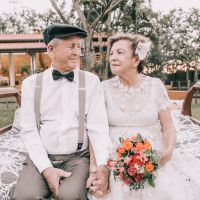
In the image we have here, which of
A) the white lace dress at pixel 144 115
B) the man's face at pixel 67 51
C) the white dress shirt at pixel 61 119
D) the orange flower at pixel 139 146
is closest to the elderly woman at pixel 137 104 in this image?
the white lace dress at pixel 144 115

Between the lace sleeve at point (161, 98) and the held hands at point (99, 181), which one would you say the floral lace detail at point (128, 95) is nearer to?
the lace sleeve at point (161, 98)

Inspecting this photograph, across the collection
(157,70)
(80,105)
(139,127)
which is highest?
(80,105)

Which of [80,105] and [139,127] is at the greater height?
[80,105]

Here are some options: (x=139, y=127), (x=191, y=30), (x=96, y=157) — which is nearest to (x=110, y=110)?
(x=139, y=127)

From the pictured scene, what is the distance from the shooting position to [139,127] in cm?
355

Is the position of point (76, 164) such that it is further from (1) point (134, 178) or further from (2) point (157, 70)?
(2) point (157, 70)

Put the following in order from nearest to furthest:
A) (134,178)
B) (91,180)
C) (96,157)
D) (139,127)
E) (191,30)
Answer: (134,178)
(91,180)
(96,157)
(139,127)
(191,30)

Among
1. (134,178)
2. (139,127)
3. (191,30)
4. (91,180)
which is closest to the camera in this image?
(134,178)

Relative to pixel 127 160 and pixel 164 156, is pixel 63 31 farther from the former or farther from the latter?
pixel 164 156

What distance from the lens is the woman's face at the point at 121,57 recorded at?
3510mm

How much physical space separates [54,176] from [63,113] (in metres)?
0.55

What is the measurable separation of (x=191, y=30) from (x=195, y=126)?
17.7m

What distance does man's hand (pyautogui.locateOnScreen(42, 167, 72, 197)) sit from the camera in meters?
2.84

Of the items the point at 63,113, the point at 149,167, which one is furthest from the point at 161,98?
the point at 149,167
